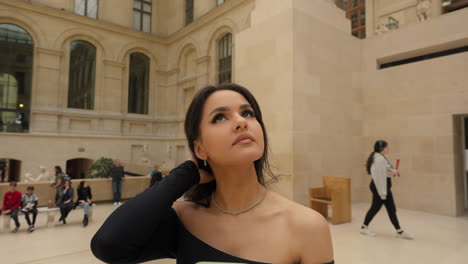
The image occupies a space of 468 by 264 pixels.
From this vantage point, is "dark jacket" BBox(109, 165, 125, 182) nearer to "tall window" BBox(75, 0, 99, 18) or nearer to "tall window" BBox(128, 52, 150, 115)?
"tall window" BBox(128, 52, 150, 115)

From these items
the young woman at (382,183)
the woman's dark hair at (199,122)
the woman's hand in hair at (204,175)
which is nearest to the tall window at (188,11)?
the young woman at (382,183)

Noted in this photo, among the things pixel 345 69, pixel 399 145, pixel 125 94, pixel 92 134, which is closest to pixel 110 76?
pixel 125 94

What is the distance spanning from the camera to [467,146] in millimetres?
7863

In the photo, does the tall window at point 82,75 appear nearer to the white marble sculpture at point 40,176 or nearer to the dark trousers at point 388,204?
the white marble sculpture at point 40,176

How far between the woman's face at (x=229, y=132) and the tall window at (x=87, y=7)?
69.9ft

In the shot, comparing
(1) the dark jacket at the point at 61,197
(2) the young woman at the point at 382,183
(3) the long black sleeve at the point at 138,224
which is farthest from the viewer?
(1) the dark jacket at the point at 61,197

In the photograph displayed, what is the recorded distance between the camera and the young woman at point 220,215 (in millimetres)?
1327

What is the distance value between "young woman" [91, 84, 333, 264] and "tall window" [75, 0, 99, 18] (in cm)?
2129

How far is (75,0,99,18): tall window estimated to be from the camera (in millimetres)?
18531

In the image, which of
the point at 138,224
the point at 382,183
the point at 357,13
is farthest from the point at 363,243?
the point at 357,13

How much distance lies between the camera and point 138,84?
20703 mm

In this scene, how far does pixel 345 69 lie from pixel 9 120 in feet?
59.2

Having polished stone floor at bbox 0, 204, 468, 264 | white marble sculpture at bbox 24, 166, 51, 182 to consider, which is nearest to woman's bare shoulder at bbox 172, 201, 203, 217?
polished stone floor at bbox 0, 204, 468, 264

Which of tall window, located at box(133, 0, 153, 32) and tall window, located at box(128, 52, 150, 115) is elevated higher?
tall window, located at box(133, 0, 153, 32)
